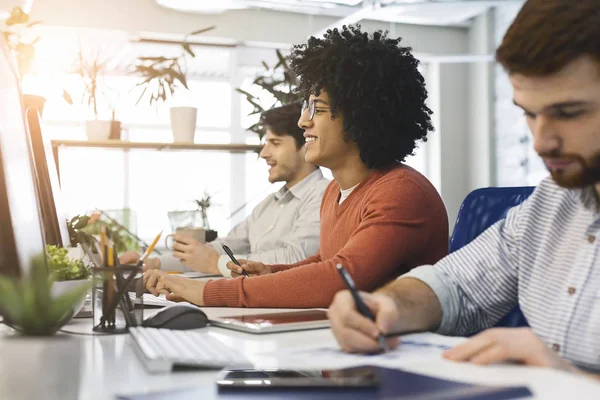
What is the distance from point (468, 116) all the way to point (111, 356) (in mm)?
7431

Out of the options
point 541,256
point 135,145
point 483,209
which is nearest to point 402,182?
point 483,209

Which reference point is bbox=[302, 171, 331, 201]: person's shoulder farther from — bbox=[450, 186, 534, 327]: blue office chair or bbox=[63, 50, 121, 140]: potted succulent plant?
bbox=[450, 186, 534, 327]: blue office chair

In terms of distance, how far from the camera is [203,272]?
2.28 metres

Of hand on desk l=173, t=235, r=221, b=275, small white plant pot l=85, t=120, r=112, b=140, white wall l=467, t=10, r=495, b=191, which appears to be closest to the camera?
hand on desk l=173, t=235, r=221, b=275

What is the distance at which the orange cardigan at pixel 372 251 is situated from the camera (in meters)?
1.43

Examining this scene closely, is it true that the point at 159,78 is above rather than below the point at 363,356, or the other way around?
above

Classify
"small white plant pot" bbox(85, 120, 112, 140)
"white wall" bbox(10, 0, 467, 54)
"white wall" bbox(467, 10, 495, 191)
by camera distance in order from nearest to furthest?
1. "small white plant pot" bbox(85, 120, 112, 140)
2. "white wall" bbox(10, 0, 467, 54)
3. "white wall" bbox(467, 10, 495, 191)

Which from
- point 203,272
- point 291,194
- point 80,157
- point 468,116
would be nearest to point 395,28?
point 468,116

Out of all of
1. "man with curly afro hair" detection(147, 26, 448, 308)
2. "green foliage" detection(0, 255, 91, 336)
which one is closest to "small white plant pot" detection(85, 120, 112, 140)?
"man with curly afro hair" detection(147, 26, 448, 308)

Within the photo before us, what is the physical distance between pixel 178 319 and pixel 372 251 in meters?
0.51

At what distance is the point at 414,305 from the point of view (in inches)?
43.2

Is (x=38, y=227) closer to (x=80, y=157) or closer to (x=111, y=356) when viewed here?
(x=111, y=356)

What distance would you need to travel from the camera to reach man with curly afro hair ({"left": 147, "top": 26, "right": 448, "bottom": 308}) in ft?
4.98

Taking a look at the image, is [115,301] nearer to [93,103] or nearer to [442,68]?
[93,103]
